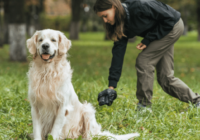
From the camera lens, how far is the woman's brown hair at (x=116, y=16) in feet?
10.5

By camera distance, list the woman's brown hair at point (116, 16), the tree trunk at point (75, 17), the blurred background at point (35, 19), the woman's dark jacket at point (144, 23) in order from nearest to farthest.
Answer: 1. the woman's brown hair at point (116, 16)
2. the woman's dark jacket at point (144, 23)
3. the blurred background at point (35, 19)
4. the tree trunk at point (75, 17)

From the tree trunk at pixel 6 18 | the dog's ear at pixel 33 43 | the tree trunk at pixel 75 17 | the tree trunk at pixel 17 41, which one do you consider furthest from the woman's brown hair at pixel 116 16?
the tree trunk at pixel 75 17

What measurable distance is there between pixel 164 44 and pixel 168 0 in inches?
895

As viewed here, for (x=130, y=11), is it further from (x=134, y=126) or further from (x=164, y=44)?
(x=134, y=126)

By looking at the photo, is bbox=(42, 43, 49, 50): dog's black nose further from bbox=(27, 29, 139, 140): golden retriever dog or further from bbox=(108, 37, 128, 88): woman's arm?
bbox=(108, 37, 128, 88): woman's arm

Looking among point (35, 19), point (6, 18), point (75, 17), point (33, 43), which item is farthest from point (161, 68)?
point (35, 19)

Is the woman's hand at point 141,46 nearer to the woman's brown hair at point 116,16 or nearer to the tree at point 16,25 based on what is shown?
the woman's brown hair at point 116,16

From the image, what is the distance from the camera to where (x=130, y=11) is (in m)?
3.50

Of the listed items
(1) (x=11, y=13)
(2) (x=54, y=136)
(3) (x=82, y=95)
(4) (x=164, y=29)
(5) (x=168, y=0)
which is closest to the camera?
(2) (x=54, y=136)

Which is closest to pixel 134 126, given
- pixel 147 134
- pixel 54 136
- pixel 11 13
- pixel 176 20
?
pixel 147 134

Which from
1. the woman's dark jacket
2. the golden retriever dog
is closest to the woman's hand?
the woman's dark jacket

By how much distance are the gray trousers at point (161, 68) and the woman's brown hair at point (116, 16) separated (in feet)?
1.79

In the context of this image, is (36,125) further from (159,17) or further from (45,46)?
(159,17)

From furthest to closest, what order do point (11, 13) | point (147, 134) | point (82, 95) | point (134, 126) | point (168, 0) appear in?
point (168, 0) < point (11, 13) < point (82, 95) < point (134, 126) < point (147, 134)
